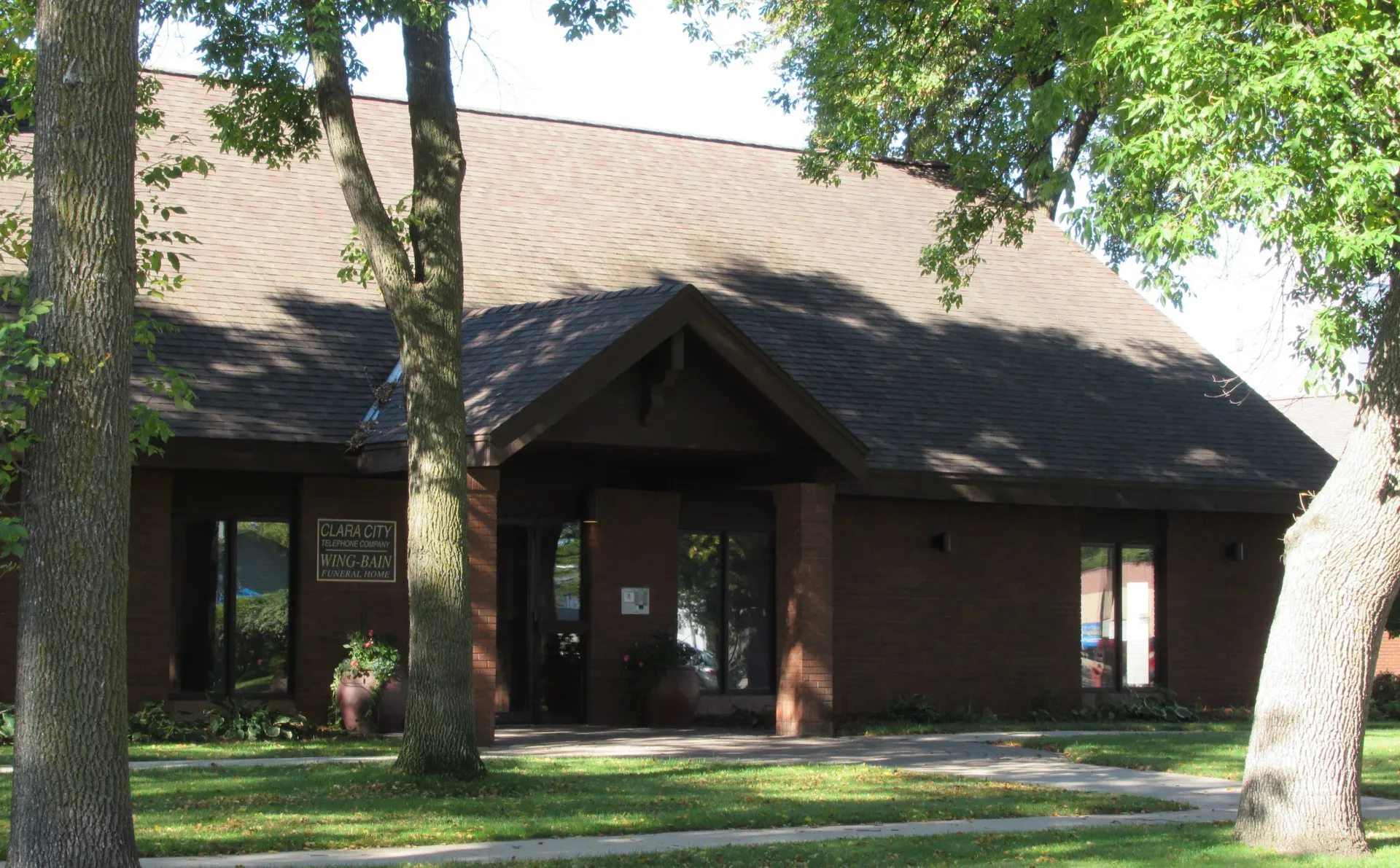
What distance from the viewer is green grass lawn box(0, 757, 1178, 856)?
1027 centimetres

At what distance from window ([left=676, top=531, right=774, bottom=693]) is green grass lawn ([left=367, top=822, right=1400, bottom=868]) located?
9.28 metres

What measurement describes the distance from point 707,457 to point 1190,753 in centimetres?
602

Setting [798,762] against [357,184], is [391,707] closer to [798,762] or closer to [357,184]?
[798,762]

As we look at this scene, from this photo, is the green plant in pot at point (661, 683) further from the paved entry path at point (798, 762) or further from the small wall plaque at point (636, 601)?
the paved entry path at point (798, 762)

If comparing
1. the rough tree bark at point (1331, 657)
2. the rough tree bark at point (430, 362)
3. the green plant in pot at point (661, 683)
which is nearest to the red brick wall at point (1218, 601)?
the green plant in pot at point (661, 683)

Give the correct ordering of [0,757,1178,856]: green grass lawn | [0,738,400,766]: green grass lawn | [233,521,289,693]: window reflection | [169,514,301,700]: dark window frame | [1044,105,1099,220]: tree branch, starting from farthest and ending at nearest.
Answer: [1044,105,1099,220]: tree branch < [233,521,289,693]: window reflection < [169,514,301,700]: dark window frame < [0,738,400,766]: green grass lawn < [0,757,1178,856]: green grass lawn

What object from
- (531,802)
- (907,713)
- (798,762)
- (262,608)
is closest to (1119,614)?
(907,713)

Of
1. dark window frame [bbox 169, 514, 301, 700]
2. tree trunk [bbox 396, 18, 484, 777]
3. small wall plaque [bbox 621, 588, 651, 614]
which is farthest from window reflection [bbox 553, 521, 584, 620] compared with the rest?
tree trunk [bbox 396, 18, 484, 777]

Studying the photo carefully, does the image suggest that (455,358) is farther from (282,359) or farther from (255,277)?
(255,277)

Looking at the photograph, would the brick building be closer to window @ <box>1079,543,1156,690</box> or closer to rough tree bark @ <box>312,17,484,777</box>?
window @ <box>1079,543,1156,690</box>

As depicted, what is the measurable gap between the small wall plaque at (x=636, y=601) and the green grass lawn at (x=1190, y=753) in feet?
14.6

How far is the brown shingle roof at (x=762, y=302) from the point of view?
18.0 metres

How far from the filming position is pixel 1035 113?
1612 cm

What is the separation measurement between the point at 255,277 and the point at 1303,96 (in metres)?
11.9
